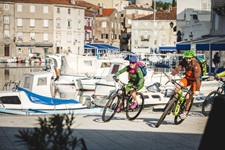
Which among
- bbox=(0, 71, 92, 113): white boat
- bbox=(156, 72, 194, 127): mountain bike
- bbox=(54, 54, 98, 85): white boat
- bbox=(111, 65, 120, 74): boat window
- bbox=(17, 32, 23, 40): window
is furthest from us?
bbox=(17, 32, 23, 40): window

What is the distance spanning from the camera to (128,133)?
40.6ft

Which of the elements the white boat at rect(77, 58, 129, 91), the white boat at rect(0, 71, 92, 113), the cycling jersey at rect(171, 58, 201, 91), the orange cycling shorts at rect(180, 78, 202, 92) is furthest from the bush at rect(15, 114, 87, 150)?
the white boat at rect(77, 58, 129, 91)

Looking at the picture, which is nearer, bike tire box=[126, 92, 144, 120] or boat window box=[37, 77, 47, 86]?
bike tire box=[126, 92, 144, 120]

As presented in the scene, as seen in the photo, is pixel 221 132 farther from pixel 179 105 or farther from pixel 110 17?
pixel 110 17

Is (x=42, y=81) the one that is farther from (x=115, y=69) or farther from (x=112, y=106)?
(x=112, y=106)

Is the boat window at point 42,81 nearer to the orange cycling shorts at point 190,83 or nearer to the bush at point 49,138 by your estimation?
the orange cycling shorts at point 190,83

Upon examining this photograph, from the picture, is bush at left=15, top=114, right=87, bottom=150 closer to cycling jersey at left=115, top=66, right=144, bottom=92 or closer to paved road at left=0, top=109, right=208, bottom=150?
paved road at left=0, top=109, right=208, bottom=150

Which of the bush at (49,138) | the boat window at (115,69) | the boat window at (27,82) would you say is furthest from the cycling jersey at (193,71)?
the boat window at (115,69)

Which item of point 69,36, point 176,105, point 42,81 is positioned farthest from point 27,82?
point 69,36

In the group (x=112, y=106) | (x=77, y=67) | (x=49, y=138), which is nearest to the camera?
(x=49, y=138)

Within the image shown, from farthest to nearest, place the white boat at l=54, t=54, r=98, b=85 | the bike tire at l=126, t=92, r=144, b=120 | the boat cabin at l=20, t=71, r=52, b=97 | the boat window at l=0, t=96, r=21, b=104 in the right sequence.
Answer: the white boat at l=54, t=54, r=98, b=85, the boat cabin at l=20, t=71, r=52, b=97, the boat window at l=0, t=96, r=21, b=104, the bike tire at l=126, t=92, r=144, b=120

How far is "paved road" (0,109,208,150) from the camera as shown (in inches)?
419

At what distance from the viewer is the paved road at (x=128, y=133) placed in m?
10.6

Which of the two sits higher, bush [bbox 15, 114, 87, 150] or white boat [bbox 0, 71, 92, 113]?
bush [bbox 15, 114, 87, 150]
